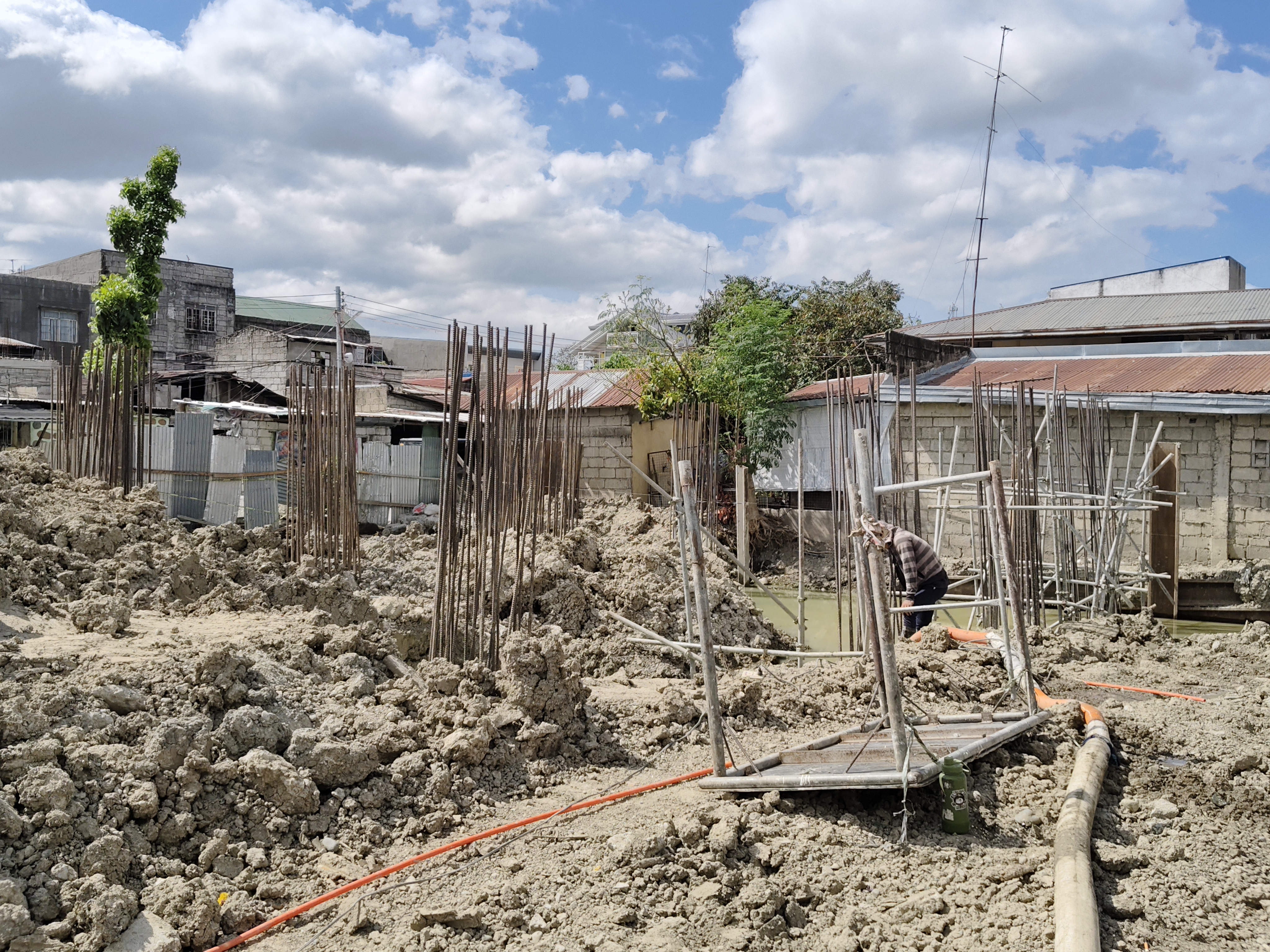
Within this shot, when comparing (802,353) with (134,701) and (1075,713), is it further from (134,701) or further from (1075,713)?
(134,701)

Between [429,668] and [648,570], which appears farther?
[648,570]

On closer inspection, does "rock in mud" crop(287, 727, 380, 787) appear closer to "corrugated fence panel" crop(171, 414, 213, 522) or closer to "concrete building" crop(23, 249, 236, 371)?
"corrugated fence panel" crop(171, 414, 213, 522)

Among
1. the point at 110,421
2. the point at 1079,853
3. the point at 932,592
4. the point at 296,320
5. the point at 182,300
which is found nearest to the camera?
the point at 1079,853

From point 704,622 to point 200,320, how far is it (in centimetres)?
3282

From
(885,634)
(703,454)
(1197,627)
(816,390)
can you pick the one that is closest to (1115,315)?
(816,390)

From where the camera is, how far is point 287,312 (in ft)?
131

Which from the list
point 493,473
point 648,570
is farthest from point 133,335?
point 493,473

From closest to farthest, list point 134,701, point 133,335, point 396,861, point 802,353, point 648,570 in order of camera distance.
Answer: point 396,861 < point 134,701 < point 648,570 < point 133,335 < point 802,353

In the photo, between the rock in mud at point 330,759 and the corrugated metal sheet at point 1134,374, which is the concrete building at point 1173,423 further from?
the rock in mud at point 330,759

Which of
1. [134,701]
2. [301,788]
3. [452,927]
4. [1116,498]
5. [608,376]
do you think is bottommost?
[452,927]

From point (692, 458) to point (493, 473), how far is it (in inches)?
266

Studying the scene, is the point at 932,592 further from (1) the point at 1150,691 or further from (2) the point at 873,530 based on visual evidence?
(2) the point at 873,530

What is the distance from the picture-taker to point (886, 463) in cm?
1274

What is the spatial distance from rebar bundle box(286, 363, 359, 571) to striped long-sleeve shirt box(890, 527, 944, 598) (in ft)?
14.8
